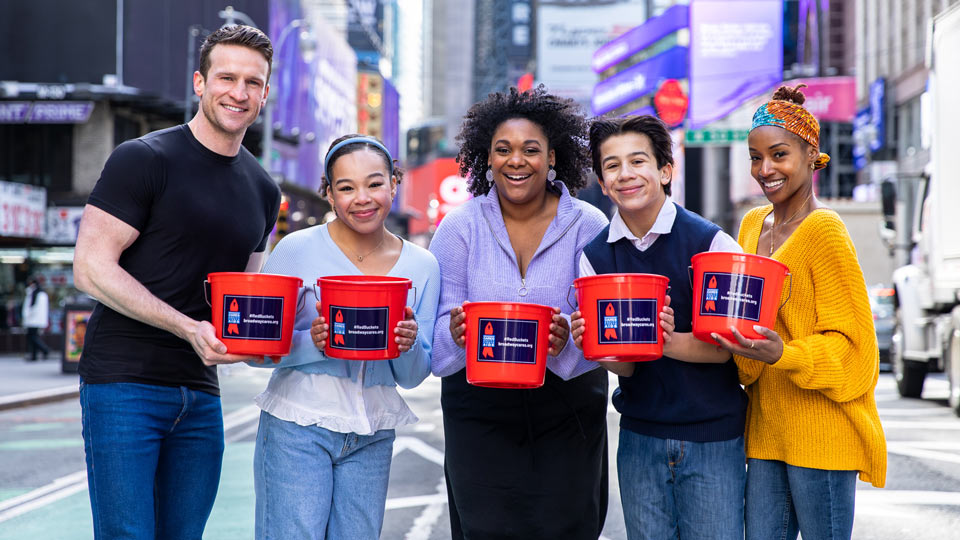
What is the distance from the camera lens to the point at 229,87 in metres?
3.41

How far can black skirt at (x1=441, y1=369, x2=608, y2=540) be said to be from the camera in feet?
11.7

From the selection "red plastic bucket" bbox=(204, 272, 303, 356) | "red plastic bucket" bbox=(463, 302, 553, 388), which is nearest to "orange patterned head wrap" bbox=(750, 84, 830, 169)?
"red plastic bucket" bbox=(463, 302, 553, 388)

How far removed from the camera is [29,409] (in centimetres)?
1288

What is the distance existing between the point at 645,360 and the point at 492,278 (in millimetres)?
781

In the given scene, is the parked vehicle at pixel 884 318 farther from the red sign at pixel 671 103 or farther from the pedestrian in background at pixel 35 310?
the red sign at pixel 671 103

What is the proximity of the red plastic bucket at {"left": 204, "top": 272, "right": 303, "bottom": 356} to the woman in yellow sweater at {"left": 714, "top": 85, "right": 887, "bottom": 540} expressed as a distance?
4.96ft

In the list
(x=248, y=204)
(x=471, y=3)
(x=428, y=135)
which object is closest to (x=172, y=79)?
(x=248, y=204)

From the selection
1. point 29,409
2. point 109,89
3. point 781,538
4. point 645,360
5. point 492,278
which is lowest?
point 29,409

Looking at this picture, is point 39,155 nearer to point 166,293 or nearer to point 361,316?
point 166,293

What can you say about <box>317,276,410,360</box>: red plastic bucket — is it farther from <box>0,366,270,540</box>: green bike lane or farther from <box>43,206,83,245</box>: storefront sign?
<box>43,206,83,245</box>: storefront sign

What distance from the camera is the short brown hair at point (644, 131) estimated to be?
336cm

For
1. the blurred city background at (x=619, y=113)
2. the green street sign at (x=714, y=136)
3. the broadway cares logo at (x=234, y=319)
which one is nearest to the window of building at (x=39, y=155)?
the blurred city background at (x=619, y=113)

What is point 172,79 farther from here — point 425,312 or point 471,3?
point 471,3

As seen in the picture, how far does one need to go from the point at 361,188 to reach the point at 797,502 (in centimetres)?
186
